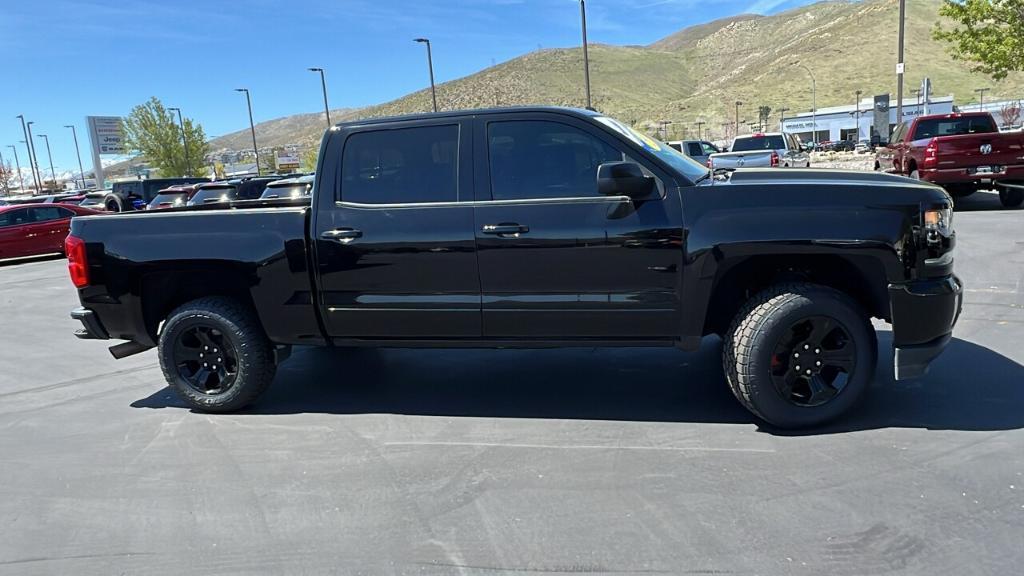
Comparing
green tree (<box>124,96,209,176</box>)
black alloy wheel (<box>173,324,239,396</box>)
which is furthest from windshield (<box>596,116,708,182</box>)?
green tree (<box>124,96,209,176</box>)

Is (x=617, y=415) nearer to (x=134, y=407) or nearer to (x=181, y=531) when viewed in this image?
(x=181, y=531)

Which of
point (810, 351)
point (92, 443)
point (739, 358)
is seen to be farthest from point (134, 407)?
point (810, 351)

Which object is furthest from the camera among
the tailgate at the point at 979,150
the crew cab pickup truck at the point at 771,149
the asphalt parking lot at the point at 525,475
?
the crew cab pickup truck at the point at 771,149

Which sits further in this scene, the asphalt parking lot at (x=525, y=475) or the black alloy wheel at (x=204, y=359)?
the black alloy wheel at (x=204, y=359)

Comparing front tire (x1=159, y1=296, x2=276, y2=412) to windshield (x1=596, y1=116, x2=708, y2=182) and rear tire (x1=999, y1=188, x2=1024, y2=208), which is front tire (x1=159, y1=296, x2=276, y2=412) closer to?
windshield (x1=596, y1=116, x2=708, y2=182)

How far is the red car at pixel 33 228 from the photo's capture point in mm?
17172

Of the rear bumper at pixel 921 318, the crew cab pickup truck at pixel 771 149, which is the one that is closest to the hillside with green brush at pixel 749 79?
the crew cab pickup truck at pixel 771 149

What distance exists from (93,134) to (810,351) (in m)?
67.9

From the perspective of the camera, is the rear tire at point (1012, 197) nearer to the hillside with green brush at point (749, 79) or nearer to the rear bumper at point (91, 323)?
the rear bumper at point (91, 323)

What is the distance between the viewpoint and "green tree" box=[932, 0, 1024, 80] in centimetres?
1725

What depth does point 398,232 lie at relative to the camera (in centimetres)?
421

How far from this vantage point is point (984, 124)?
14.0m

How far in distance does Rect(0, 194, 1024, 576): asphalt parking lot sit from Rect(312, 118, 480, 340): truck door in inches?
28.4

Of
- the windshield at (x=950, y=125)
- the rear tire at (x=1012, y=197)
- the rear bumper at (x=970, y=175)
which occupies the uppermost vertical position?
the windshield at (x=950, y=125)
